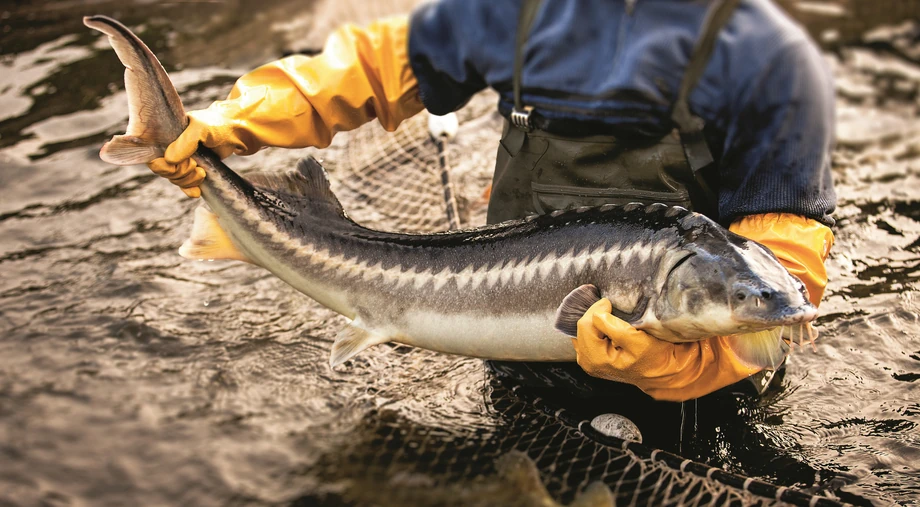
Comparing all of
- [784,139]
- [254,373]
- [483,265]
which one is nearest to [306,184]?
[483,265]

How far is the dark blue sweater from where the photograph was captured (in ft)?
6.34

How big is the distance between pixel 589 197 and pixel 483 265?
395 millimetres

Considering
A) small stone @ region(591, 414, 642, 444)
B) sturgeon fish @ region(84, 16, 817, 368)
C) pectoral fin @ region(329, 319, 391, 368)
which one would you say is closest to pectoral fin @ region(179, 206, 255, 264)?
sturgeon fish @ region(84, 16, 817, 368)

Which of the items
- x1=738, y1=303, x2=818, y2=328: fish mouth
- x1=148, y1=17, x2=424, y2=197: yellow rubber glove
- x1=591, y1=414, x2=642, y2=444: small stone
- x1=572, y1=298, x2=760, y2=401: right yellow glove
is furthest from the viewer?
x1=591, y1=414, x2=642, y2=444: small stone

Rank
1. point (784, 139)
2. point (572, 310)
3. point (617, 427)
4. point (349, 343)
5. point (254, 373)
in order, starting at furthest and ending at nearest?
point (254, 373) → point (617, 427) → point (349, 343) → point (572, 310) → point (784, 139)

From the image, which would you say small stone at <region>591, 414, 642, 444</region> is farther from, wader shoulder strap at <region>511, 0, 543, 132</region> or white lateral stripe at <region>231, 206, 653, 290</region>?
wader shoulder strap at <region>511, 0, 543, 132</region>

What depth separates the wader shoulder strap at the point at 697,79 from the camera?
6.42 feet

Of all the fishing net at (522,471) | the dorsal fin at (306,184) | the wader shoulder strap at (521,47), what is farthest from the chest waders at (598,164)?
the fishing net at (522,471)

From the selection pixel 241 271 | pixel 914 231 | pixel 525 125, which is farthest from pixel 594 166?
pixel 914 231

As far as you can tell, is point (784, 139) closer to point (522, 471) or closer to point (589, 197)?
point (589, 197)

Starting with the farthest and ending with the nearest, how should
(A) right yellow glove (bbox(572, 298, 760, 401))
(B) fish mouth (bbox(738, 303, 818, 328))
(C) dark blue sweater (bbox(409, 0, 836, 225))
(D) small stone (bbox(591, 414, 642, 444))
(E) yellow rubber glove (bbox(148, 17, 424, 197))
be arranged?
(D) small stone (bbox(591, 414, 642, 444))
(E) yellow rubber glove (bbox(148, 17, 424, 197))
(A) right yellow glove (bbox(572, 298, 760, 401))
(C) dark blue sweater (bbox(409, 0, 836, 225))
(B) fish mouth (bbox(738, 303, 818, 328))

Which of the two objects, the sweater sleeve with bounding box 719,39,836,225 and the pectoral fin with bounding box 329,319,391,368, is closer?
the sweater sleeve with bounding box 719,39,836,225

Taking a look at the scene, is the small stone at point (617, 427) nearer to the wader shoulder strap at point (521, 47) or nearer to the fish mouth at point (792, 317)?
the fish mouth at point (792, 317)

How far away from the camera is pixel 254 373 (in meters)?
2.76
